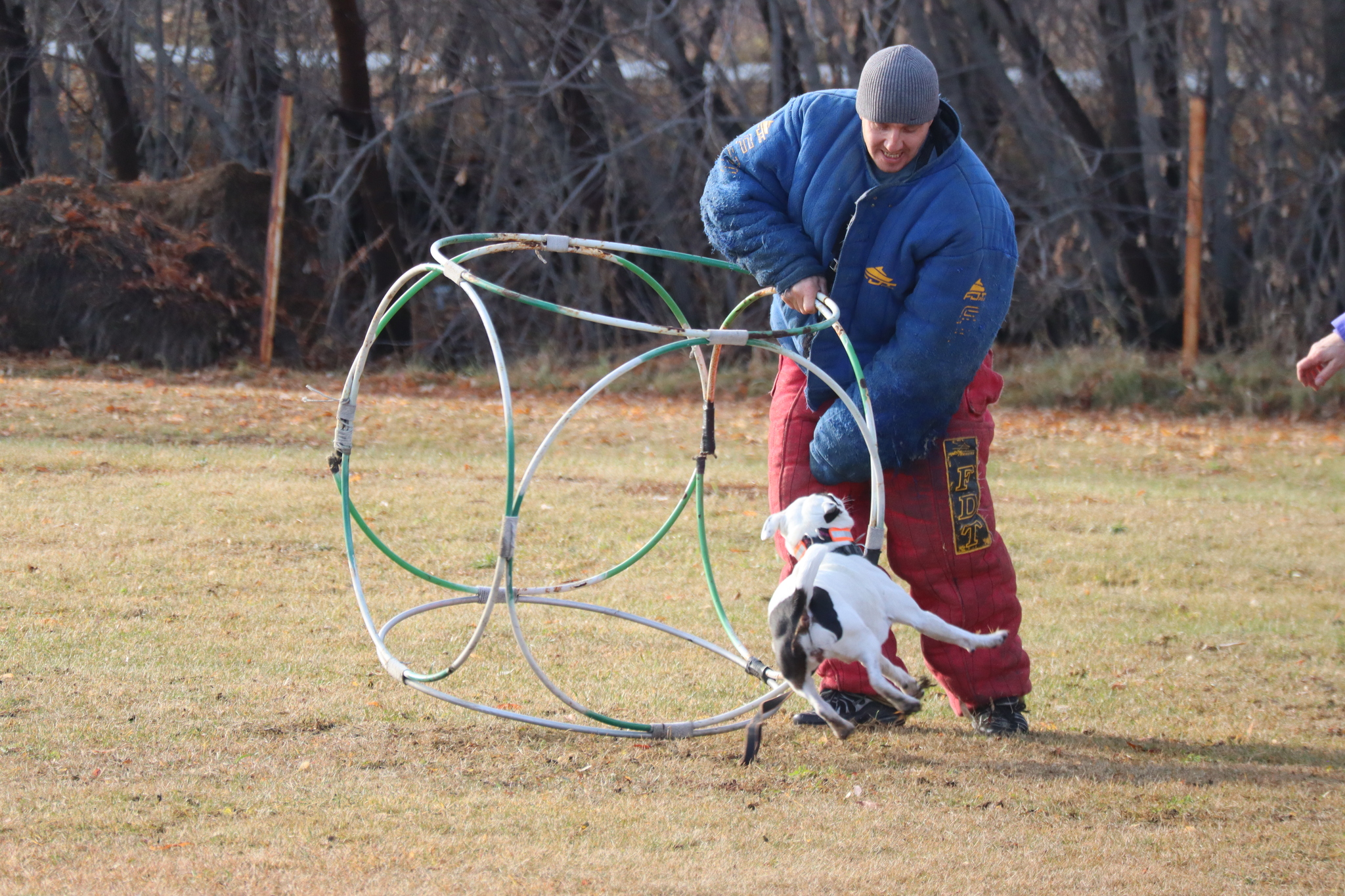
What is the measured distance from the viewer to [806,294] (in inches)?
154

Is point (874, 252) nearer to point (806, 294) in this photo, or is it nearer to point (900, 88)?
point (806, 294)

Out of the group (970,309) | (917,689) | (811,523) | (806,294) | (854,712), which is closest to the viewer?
(917,689)

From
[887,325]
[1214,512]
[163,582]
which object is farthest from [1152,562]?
[163,582]

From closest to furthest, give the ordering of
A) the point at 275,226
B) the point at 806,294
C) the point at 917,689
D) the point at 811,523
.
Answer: the point at 917,689 → the point at 811,523 → the point at 806,294 → the point at 275,226

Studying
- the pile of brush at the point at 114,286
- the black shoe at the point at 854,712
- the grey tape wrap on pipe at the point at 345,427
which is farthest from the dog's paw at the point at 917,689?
the pile of brush at the point at 114,286

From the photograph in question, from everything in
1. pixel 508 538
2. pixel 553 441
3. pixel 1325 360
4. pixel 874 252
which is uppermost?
pixel 874 252

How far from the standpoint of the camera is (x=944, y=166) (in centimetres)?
389

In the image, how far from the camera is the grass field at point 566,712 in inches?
123

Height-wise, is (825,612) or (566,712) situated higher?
(825,612)

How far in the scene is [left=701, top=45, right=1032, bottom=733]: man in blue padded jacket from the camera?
3.80m

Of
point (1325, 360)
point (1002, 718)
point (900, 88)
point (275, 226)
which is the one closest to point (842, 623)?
point (1002, 718)

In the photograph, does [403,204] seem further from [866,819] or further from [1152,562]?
[866,819]

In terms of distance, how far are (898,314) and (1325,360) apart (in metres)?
1.15

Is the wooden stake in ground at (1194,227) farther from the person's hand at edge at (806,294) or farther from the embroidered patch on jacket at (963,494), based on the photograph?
the person's hand at edge at (806,294)
